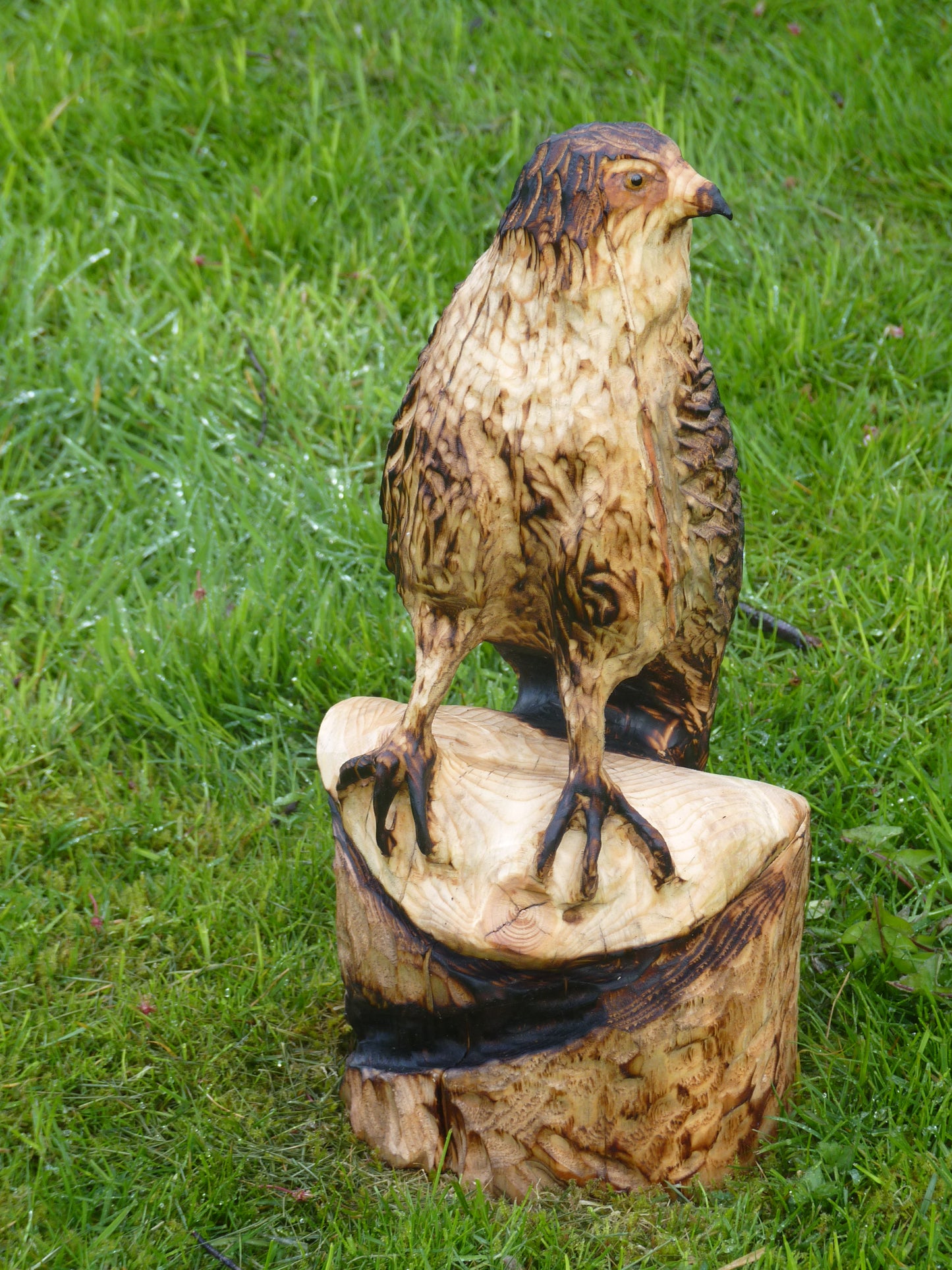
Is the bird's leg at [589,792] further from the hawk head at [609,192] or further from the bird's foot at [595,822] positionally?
the hawk head at [609,192]

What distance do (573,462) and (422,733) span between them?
0.53 m

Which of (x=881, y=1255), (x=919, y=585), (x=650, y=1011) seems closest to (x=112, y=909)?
(x=650, y=1011)

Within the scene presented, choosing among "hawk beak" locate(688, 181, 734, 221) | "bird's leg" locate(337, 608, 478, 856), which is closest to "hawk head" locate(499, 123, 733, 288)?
"hawk beak" locate(688, 181, 734, 221)

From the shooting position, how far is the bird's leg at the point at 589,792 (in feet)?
7.11

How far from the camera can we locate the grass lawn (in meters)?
2.43

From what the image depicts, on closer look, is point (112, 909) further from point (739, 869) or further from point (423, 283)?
point (423, 283)

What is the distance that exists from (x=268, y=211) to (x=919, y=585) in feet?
8.09

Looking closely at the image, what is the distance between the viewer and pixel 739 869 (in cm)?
224

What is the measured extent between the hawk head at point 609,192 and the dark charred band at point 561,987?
108 cm

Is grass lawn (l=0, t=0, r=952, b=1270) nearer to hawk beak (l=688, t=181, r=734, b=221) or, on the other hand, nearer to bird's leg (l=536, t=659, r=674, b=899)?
bird's leg (l=536, t=659, r=674, b=899)

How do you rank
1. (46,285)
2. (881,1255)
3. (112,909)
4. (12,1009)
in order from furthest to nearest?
(46,285) → (112,909) → (12,1009) → (881,1255)

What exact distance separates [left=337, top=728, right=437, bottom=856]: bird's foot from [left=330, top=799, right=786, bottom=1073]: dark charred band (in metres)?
0.15

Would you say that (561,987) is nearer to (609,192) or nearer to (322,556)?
(609,192)

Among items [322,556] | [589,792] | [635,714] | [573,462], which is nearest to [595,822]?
[589,792]
